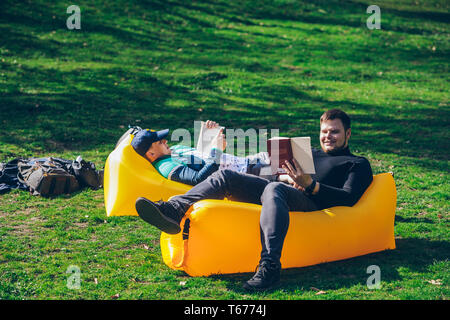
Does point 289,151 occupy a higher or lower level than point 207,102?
higher

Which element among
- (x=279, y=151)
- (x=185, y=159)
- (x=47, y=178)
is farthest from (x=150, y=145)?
(x=279, y=151)

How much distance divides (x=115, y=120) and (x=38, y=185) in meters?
4.85

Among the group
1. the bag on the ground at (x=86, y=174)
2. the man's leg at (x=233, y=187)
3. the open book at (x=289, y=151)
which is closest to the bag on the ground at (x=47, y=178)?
the bag on the ground at (x=86, y=174)

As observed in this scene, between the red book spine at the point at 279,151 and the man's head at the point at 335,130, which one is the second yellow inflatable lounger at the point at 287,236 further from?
the man's head at the point at 335,130

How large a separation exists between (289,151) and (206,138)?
6.70 feet

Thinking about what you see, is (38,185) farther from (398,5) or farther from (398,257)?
(398,5)

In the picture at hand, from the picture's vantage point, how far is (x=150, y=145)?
6957 mm

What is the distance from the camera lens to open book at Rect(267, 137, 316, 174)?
514 cm

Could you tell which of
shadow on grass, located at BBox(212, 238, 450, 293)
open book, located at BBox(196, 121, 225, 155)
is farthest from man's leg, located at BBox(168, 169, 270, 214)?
open book, located at BBox(196, 121, 225, 155)

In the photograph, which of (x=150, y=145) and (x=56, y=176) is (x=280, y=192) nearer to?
(x=150, y=145)

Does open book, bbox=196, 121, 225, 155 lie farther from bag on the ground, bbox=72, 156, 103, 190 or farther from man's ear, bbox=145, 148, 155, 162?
bag on the ground, bbox=72, 156, 103, 190

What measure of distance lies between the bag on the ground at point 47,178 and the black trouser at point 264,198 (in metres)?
3.17

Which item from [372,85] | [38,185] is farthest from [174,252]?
[372,85]

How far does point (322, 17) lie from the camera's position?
21.8 metres
